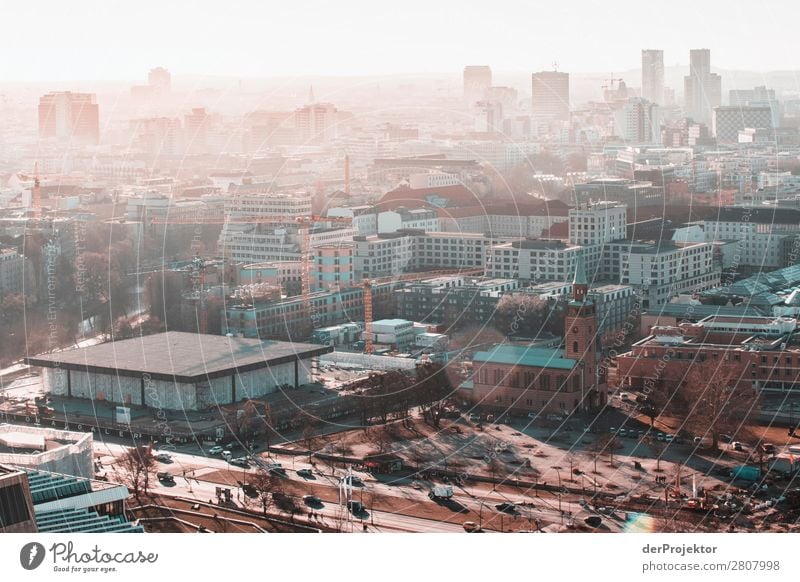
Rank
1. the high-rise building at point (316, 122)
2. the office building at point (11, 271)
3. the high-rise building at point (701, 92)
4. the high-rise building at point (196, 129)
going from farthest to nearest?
the high-rise building at point (701, 92) < the high-rise building at point (196, 129) < the high-rise building at point (316, 122) < the office building at point (11, 271)

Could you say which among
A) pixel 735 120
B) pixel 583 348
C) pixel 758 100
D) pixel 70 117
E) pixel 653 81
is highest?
pixel 653 81

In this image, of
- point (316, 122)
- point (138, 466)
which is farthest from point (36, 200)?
point (138, 466)

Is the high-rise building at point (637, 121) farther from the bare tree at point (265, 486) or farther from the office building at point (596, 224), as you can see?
the bare tree at point (265, 486)

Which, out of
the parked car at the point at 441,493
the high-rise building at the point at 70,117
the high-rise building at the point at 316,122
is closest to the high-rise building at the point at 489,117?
the high-rise building at the point at 316,122

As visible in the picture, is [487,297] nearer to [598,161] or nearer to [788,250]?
[788,250]

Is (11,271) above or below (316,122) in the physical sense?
below

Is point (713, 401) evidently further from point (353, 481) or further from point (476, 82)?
point (476, 82)
